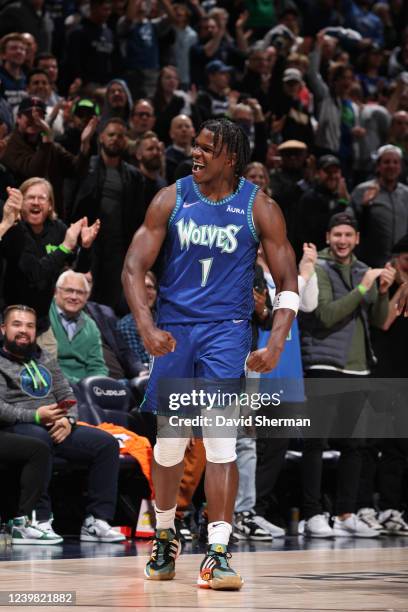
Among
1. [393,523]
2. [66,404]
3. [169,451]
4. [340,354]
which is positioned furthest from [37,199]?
[393,523]

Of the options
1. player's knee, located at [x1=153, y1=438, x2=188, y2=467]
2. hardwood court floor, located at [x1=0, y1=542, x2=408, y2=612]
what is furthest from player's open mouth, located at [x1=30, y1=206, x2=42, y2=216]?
player's knee, located at [x1=153, y1=438, x2=188, y2=467]

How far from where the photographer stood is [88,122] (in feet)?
34.5

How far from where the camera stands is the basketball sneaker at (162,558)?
227 inches

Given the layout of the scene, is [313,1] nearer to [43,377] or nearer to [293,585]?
[43,377]

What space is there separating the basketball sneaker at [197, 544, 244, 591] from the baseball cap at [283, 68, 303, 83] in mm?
9910

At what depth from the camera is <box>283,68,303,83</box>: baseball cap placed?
1458 centimetres

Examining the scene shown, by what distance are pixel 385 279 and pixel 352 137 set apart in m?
5.93

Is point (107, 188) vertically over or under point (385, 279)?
over

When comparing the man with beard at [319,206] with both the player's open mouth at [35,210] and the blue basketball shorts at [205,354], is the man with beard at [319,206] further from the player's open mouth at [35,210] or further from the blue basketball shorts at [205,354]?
the blue basketball shorts at [205,354]

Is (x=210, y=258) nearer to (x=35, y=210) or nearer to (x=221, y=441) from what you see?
(x=221, y=441)

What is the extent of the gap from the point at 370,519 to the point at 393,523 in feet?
0.73

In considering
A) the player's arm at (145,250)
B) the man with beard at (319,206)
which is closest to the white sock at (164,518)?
the player's arm at (145,250)

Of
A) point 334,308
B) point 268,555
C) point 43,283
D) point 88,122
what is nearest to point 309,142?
point 88,122

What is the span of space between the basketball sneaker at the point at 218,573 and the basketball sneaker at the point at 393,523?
4.06 meters
